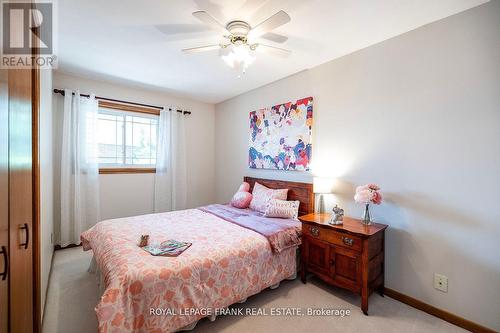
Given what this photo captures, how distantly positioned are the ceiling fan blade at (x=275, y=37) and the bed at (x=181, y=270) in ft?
6.31

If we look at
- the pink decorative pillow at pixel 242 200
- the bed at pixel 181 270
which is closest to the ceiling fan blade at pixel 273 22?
the bed at pixel 181 270

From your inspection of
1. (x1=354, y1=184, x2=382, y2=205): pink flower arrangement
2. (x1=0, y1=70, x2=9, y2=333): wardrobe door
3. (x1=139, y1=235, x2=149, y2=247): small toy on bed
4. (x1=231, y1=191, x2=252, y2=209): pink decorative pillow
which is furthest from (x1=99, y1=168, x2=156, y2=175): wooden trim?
(x1=354, y1=184, x2=382, y2=205): pink flower arrangement

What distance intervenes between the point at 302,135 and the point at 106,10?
2.38 meters

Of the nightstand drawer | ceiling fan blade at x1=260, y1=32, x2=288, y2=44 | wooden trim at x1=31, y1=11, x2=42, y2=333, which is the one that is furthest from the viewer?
ceiling fan blade at x1=260, y1=32, x2=288, y2=44

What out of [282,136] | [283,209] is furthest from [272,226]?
[282,136]

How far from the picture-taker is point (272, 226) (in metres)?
2.44

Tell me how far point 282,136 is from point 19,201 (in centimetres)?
278

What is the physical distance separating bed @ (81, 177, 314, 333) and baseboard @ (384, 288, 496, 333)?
980 millimetres

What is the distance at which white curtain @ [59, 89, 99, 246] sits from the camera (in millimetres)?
3168

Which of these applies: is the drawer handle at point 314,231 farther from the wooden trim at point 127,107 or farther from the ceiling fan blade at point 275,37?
the wooden trim at point 127,107

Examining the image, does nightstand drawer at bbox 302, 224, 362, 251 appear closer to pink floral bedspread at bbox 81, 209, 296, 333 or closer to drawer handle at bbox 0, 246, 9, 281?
pink floral bedspread at bbox 81, 209, 296, 333

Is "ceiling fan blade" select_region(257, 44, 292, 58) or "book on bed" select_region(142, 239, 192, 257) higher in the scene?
"ceiling fan blade" select_region(257, 44, 292, 58)

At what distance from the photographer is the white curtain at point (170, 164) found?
13.1 feet

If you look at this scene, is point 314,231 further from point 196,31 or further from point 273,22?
point 196,31
